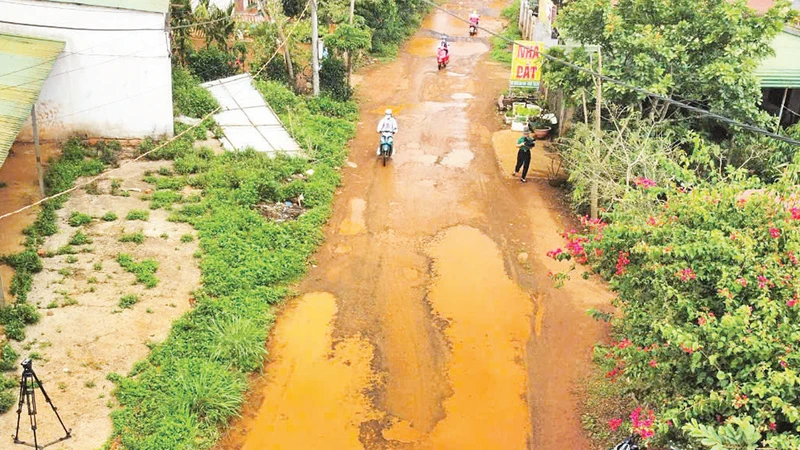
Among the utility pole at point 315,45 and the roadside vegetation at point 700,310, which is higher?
the utility pole at point 315,45

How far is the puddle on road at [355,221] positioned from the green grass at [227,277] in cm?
46

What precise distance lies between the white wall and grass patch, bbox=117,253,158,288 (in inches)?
204

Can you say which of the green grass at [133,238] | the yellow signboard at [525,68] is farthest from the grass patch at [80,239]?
the yellow signboard at [525,68]

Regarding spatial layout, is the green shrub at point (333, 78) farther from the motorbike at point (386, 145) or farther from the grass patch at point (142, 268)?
the grass patch at point (142, 268)

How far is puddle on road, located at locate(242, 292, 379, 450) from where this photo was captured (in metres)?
9.10

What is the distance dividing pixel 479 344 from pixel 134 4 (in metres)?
10.5

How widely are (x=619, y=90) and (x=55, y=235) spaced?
10.6m

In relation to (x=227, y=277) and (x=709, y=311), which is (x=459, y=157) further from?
(x=709, y=311)

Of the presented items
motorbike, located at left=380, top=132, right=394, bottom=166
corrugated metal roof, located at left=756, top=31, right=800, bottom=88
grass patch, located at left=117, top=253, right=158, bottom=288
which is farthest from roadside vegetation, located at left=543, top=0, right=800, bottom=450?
grass patch, located at left=117, top=253, right=158, bottom=288

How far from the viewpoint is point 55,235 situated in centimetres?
1255

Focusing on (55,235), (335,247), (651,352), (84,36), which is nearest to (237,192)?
(335,247)

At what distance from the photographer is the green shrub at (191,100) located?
57.5 ft

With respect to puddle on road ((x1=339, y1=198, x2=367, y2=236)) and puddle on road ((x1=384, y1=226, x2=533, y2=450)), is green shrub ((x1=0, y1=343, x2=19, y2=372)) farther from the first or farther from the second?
puddle on road ((x1=339, y1=198, x2=367, y2=236))

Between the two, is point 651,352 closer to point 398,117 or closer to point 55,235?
point 55,235
